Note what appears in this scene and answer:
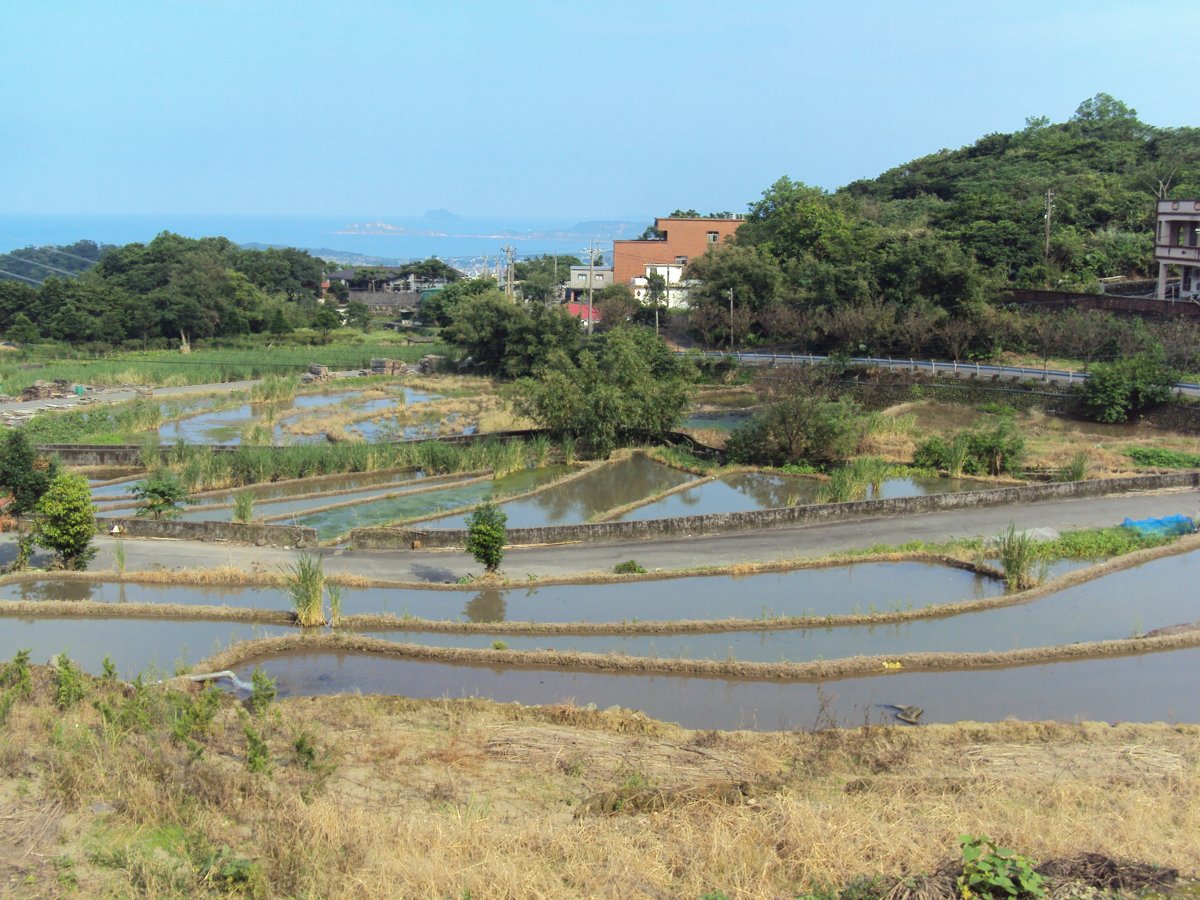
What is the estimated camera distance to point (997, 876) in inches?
278

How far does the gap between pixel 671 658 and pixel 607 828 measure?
491 cm

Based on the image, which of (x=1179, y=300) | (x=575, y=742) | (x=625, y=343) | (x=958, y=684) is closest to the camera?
(x=575, y=742)

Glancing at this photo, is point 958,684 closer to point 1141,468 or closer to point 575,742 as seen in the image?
point 575,742

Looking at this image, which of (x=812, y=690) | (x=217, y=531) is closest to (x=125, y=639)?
(x=217, y=531)

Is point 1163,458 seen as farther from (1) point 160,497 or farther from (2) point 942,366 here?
(1) point 160,497

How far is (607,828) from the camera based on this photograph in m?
8.52

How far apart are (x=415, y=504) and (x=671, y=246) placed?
137ft

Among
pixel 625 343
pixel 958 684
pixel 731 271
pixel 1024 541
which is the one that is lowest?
pixel 958 684

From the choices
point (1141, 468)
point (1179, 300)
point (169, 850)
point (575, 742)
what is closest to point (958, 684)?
point (575, 742)

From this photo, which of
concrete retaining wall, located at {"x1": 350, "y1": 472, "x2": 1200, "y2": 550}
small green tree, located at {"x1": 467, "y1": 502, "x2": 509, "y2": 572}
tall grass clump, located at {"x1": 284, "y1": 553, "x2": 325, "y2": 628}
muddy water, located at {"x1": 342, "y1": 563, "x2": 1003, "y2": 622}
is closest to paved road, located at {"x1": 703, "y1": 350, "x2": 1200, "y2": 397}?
concrete retaining wall, located at {"x1": 350, "y1": 472, "x2": 1200, "y2": 550}

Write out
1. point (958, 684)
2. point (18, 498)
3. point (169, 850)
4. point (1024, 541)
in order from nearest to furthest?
1. point (169, 850)
2. point (958, 684)
3. point (1024, 541)
4. point (18, 498)

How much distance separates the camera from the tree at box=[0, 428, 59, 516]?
18609 millimetres

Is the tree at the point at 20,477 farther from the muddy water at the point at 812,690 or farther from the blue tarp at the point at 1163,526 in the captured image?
the blue tarp at the point at 1163,526

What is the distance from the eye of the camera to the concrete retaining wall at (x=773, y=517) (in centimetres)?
1855
